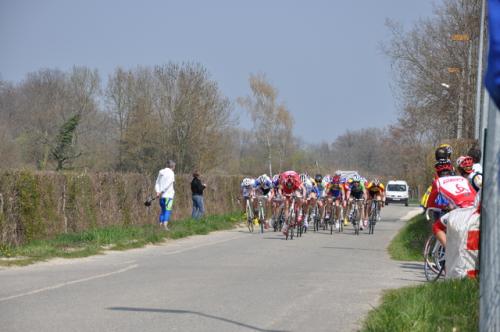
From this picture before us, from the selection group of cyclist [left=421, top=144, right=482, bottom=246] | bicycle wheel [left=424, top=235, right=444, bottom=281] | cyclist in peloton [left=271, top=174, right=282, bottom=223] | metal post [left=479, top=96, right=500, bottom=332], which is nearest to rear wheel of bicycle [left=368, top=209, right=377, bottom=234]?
cyclist in peloton [left=271, top=174, right=282, bottom=223]

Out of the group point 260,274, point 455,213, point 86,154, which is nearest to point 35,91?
point 86,154

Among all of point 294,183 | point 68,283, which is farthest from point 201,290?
point 294,183

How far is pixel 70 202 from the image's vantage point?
20.3 m

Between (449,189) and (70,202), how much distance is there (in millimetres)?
11904

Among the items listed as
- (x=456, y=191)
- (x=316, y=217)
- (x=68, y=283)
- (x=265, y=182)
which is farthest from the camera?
(x=316, y=217)

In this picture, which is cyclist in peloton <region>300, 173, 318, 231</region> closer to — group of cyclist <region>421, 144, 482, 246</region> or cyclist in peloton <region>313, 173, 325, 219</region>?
cyclist in peloton <region>313, 173, 325, 219</region>

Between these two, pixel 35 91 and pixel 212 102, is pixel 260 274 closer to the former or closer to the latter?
pixel 212 102

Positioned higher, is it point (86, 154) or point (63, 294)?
point (86, 154)

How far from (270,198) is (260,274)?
11.1m

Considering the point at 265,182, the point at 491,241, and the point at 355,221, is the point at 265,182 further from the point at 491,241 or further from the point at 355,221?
the point at 491,241

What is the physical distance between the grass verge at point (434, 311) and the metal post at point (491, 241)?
5.56ft

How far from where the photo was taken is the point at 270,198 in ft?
77.8

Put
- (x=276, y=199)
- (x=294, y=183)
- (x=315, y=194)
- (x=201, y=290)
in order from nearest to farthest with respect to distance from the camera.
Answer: (x=201, y=290), (x=294, y=183), (x=276, y=199), (x=315, y=194)

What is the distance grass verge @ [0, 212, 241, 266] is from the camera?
1484 cm
